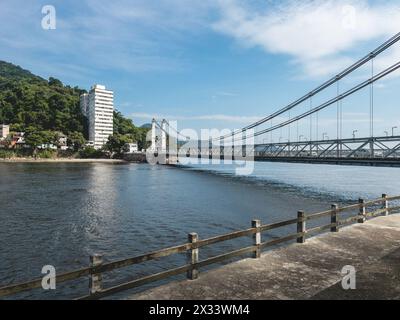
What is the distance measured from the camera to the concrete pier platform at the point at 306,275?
343 inches

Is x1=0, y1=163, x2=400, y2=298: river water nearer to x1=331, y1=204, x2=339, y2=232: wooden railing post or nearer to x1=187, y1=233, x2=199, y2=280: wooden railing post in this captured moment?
x1=187, y1=233, x2=199, y2=280: wooden railing post

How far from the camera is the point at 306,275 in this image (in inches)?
397

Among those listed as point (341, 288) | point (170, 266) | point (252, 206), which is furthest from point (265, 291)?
point (252, 206)

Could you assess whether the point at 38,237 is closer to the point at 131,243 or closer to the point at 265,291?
the point at 131,243

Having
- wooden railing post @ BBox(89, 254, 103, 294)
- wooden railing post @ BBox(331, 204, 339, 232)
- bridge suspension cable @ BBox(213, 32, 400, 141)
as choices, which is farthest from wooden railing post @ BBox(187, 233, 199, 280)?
bridge suspension cable @ BBox(213, 32, 400, 141)

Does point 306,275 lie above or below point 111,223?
above

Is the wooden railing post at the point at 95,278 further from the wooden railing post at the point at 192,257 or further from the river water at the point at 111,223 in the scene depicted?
the river water at the point at 111,223

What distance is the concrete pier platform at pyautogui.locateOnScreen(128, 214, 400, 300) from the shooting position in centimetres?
870

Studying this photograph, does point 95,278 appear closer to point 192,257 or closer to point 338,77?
point 192,257

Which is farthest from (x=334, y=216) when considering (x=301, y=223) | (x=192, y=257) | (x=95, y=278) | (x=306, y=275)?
(x=95, y=278)

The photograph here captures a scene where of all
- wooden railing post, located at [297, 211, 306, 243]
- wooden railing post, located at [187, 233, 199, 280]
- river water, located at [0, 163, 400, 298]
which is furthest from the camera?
river water, located at [0, 163, 400, 298]

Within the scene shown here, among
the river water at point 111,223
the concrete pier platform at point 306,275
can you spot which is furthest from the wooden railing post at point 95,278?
the river water at point 111,223

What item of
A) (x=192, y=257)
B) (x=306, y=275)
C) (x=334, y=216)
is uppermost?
(x=334, y=216)

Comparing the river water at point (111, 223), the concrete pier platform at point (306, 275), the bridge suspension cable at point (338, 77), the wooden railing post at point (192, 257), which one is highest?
the bridge suspension cable at point (338, 77)
